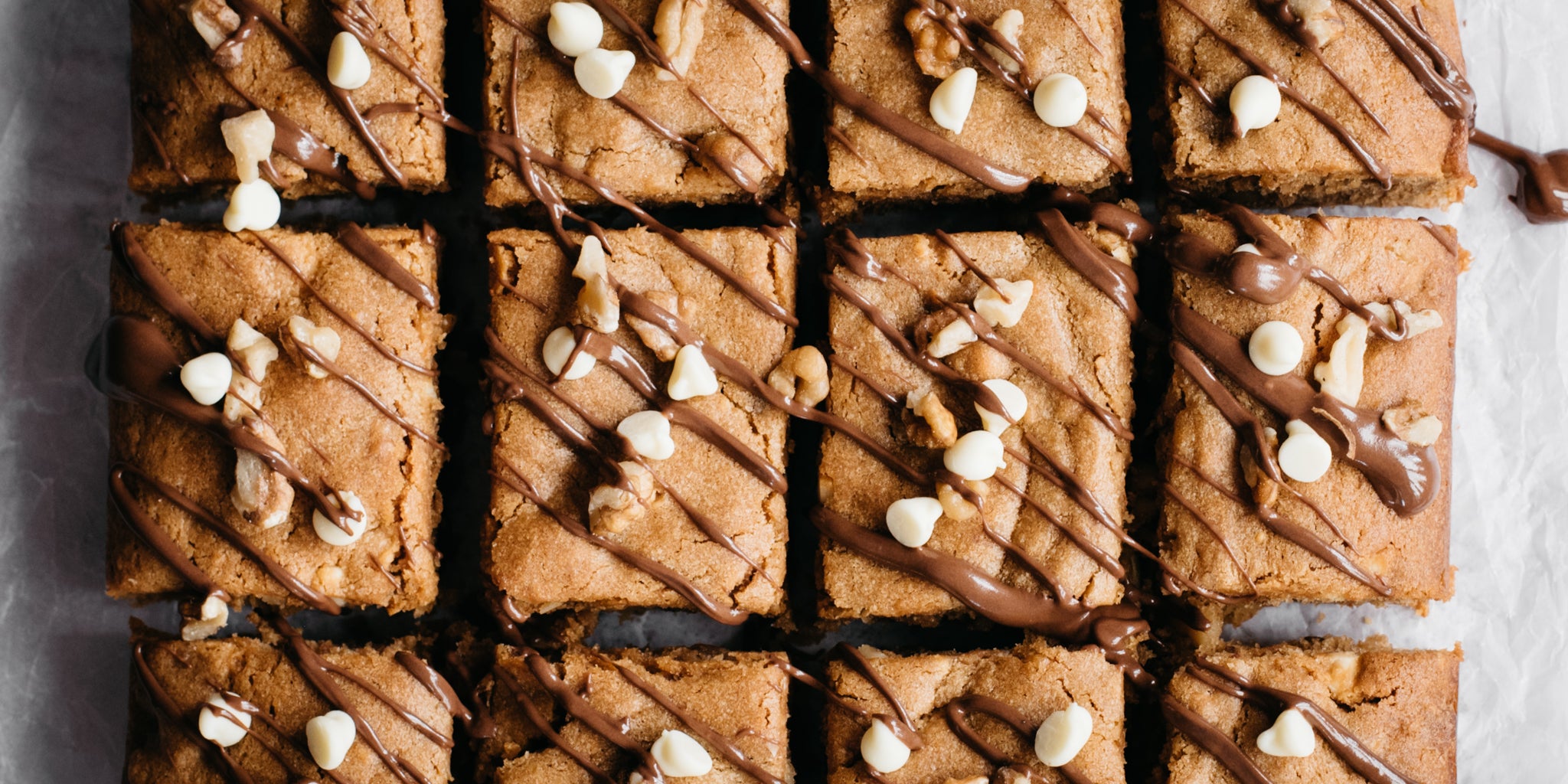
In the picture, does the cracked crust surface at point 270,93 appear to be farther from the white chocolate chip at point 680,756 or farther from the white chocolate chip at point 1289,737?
the white chocolate chip at point 1289,737

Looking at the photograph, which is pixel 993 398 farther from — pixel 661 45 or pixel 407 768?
A: pixel 407 768

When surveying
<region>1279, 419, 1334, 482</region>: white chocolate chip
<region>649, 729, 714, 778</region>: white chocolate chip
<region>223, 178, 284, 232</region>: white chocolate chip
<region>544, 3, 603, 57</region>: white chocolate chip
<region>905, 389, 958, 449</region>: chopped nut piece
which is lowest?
<region>223, 178, 284, 232</region>: white chocolate chip

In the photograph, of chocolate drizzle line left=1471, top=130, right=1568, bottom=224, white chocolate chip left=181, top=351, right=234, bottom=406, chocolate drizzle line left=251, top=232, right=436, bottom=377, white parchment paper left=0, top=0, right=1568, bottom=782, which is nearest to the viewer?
white chocolate chip left=181, top=351, right=234, bottom=406

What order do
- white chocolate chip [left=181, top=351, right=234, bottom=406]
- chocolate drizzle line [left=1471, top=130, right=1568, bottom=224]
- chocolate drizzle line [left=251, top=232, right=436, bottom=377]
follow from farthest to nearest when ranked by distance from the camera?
chocolate drizzle line [left=1471, top=130, right=1568, bottom=224], chocolate drizzle line [left=251, top=232, right=436, bottom=377], white chocolate chip [left=181, top=351, right=234, bottom=406]

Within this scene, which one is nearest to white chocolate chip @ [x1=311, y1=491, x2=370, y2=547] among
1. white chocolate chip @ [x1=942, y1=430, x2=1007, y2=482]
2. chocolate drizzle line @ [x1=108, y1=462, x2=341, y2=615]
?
chocolate drizzle line @ [x1=108, y1=462, x2=341, y2=615]

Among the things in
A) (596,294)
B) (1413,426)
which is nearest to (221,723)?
(596,294)

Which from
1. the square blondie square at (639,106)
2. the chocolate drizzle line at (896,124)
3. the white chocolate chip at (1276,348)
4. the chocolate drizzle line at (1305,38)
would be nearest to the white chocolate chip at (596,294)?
the square blondie square at (639,106)

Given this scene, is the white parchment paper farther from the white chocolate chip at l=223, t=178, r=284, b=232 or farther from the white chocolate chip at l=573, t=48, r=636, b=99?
the white chocolate chip at l=573, t=48, r=636, b=99
